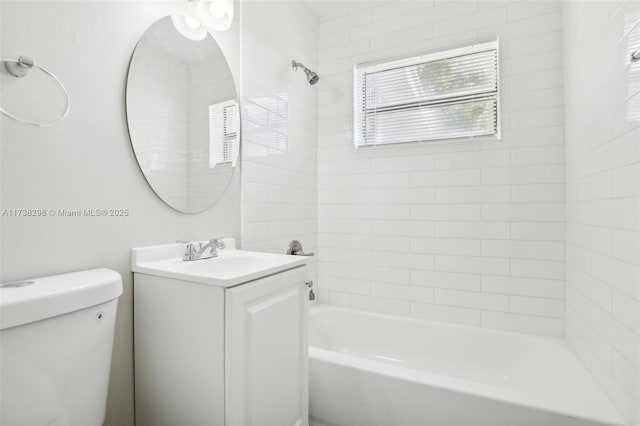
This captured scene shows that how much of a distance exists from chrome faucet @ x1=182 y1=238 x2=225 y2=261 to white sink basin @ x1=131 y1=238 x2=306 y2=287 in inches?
1.1

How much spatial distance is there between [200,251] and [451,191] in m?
1.62

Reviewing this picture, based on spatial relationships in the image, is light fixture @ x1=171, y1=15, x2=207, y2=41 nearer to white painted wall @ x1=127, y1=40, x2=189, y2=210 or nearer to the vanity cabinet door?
white painted wall @ x1=127, y1=40, x2=189, y2=210

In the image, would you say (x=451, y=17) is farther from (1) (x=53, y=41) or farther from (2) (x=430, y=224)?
(1) (x=53, y=41)

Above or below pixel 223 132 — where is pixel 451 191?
below

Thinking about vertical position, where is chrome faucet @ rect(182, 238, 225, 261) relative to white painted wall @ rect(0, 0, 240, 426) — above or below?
below

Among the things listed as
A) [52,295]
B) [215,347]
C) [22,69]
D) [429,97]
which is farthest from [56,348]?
[429,97]

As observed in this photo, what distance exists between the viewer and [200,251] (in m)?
1.38

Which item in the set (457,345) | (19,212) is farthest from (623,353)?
(19,212)

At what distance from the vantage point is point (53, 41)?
0.99m

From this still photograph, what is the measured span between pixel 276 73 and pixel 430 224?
1.45 meters

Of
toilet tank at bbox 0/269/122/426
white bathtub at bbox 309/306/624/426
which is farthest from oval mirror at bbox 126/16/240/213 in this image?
white bathtub at bbox 309/306/624/426

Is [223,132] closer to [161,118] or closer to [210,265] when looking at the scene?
[161,118]

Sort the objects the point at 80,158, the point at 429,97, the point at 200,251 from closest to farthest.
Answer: the point at 80,158 < the point at 200,251 < the point at 429,97

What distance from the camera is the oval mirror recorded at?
1258 millimetres
